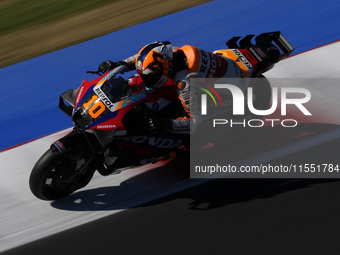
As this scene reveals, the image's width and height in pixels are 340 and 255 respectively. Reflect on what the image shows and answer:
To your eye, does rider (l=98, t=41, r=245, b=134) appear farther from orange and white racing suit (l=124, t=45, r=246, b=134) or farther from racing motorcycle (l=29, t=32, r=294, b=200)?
racing motorcycle (l=29, t=32, r=294, b=200)

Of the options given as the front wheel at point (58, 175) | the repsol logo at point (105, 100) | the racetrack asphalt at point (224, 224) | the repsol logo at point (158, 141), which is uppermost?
the repsol logo at point (105, 100)

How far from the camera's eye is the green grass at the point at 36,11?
11.7m

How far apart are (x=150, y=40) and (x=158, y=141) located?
4.31m

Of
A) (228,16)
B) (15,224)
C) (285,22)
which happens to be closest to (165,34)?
(228,16)

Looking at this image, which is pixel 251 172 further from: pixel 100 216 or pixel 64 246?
pixel 64 246

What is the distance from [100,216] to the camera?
6.09m

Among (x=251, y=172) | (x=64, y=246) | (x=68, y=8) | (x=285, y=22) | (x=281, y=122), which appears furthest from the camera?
(x=68, y=8)

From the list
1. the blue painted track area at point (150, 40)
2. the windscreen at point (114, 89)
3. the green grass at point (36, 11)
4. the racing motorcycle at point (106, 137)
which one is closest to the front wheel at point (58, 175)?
the racing motorcycle at point (106, 137)

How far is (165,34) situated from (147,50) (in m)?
4.47

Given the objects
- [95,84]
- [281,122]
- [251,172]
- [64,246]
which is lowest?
[64,246]

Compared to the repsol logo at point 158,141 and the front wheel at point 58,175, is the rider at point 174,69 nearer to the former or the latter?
the repsol logo at point 158,141

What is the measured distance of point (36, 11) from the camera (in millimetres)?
12070

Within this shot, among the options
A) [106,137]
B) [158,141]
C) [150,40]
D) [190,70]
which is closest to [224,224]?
[158,141]

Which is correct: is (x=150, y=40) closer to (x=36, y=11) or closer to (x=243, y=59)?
(x=36, y=11)
